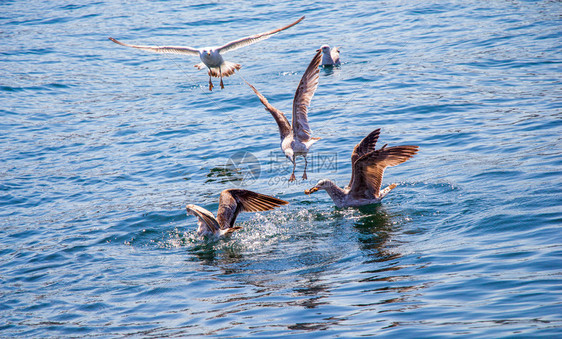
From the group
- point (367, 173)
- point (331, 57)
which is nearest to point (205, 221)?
point (367, 173)

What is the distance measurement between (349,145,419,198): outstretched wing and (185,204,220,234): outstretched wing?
8.11 ft

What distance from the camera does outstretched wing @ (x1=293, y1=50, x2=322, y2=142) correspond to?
10.2m

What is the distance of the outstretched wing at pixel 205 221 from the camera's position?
8479 millimetres

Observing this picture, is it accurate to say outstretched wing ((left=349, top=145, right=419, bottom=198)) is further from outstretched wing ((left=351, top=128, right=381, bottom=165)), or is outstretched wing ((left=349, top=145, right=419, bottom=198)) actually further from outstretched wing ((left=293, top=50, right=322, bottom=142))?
outstretched wing ((left=293, top=50, right=322, bottom=142))

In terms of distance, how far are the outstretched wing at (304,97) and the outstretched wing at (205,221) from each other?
277 centimetres

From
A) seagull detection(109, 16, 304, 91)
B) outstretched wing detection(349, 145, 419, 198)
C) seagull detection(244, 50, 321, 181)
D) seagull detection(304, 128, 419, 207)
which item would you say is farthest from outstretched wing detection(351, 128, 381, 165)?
seagull detection(109, 16, 304, 91)

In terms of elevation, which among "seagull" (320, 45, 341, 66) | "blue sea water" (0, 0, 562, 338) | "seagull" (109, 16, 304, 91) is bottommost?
"blue sea water" (0, 0, 562, 338)

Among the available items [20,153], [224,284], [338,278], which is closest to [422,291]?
[338,278]

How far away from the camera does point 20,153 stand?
13414mm

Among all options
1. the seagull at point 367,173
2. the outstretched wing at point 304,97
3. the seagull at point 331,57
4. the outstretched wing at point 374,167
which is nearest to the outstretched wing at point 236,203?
the seagull at point 367,173

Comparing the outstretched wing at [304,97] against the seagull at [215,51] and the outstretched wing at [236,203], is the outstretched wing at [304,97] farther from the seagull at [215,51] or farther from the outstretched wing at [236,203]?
the outstretched wing at [236,203]

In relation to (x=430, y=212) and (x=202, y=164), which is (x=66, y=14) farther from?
(x=430, y=212)

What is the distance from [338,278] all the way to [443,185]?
3629mm

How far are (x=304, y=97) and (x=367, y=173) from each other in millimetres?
2008
